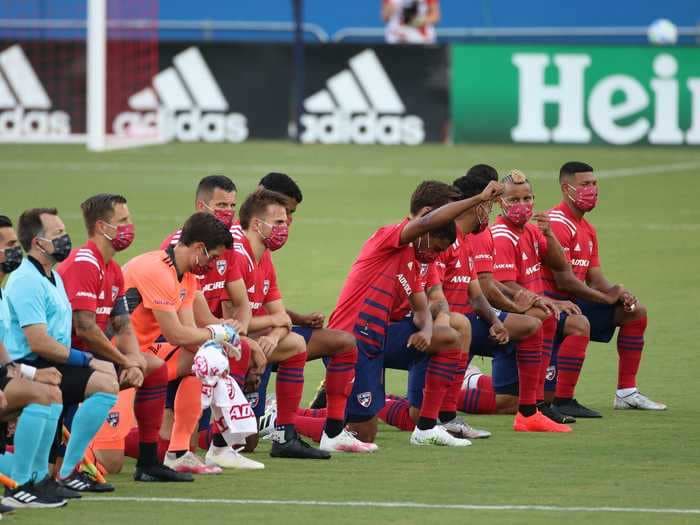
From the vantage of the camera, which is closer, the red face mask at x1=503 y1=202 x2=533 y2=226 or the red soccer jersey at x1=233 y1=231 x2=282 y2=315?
the red soccer jersey at x1=233 y1=231 x2=282 y2=315

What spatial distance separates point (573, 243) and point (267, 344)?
288 cm

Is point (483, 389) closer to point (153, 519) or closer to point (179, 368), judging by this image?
point (179, 368)

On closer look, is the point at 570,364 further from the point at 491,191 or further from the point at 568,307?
the point at 491,191

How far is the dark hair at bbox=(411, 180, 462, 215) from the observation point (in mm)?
10344

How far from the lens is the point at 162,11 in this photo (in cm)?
3866

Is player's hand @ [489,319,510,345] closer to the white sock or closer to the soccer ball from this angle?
the white sock

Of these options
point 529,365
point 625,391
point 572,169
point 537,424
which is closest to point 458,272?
point 529,365

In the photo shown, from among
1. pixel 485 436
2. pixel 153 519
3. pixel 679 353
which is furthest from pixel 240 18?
pixel 153 519

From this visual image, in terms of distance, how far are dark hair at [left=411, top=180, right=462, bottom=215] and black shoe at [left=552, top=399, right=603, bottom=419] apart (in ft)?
5.98

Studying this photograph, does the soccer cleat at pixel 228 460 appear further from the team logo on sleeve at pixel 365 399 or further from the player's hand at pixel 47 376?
the player's hand at pixel 47 376

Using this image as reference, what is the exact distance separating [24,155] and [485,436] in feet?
65.1

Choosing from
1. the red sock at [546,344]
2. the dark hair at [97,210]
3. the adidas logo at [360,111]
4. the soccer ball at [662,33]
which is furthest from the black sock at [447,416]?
the soccer ball at [662,33]

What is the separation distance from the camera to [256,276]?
10.3 meters

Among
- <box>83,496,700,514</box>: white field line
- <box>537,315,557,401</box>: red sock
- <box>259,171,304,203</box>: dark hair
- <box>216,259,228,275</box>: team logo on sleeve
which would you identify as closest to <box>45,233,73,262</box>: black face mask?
<box>83,496,700,514</box>: white field line
